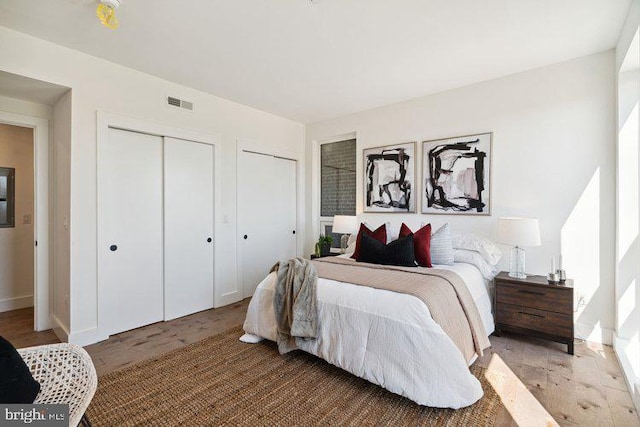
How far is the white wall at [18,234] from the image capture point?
12.2 ft

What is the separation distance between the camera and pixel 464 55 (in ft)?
9.09

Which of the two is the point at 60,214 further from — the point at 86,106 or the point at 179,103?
the point at 179,103

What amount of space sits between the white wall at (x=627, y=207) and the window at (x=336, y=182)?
9.15ft

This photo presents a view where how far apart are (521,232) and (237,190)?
3.17 metres

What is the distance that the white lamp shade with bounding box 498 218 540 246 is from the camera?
2676 mm

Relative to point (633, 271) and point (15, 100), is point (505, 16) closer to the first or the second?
point (633, 271)

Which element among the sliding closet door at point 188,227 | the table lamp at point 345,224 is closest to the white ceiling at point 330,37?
the sliding closet door at point 188,227

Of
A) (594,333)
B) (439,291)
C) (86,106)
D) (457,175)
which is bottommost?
(594,333)

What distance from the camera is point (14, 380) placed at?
46.9 inches

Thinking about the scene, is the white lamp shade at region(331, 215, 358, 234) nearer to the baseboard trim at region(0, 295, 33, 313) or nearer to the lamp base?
the lamp base

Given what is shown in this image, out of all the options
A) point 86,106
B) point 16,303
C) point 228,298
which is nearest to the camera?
point 86,106

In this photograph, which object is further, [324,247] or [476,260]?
[324,247]

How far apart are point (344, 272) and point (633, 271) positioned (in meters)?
2.28

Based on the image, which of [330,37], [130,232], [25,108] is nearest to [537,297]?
[330,37]
